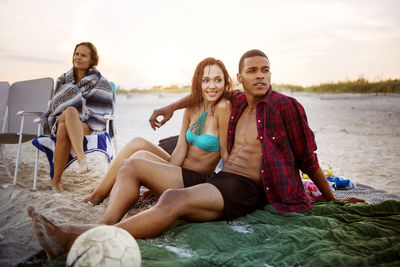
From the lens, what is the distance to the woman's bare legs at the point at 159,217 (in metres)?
1.84

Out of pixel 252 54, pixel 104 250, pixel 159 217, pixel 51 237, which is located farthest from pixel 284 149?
pixel 51 237

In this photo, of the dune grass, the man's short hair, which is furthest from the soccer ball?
the dune grass

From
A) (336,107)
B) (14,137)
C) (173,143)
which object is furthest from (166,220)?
(336,107)

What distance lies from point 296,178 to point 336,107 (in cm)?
1602

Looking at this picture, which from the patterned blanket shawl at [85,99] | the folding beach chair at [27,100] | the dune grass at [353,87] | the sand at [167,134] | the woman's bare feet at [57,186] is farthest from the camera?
the dune grass at [353,87]

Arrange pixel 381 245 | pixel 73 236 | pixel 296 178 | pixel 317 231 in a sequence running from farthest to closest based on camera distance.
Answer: pixel 296 178 → pixel 317 231 → pixel 381 245 → pixel 73 236

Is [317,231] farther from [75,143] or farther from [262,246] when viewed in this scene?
[75,143]

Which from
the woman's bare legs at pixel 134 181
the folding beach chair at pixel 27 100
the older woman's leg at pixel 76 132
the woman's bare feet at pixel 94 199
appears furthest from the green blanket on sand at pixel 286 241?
the folding beach chair at pixel 27 100

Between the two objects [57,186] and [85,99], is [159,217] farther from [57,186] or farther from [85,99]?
[85,99]

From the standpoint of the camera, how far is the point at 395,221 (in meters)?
2.47

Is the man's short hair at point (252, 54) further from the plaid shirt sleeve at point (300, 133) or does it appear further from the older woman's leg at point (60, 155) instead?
the older woman's leg at point (60, 155)

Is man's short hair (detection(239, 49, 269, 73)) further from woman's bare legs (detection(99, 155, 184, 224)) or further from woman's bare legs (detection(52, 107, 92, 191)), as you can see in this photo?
woman's bare legs (detection(52, 107, 92, 191))

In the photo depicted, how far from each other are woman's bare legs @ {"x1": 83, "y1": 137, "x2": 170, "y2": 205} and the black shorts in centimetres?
68

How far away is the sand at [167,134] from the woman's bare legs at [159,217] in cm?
36
